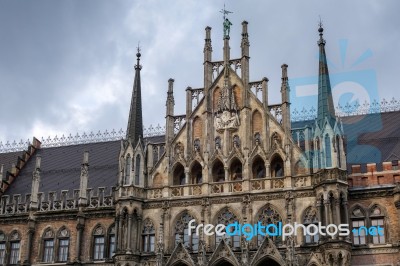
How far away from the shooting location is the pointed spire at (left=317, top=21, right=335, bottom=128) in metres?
40.4

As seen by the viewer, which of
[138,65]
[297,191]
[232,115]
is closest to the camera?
[297,191]

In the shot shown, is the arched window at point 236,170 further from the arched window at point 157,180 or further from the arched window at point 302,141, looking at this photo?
the arched window at point 157,180

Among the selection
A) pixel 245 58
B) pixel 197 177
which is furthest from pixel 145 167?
pixel 245 58

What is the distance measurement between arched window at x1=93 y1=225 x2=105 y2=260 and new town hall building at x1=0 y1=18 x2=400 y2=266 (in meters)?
0.07

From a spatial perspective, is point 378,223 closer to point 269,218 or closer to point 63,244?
point 269,218

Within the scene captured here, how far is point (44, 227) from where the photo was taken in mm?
44938

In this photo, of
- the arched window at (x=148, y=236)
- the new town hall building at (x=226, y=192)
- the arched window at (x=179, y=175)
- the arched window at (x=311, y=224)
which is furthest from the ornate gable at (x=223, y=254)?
the arched window at (x=179, y=175)

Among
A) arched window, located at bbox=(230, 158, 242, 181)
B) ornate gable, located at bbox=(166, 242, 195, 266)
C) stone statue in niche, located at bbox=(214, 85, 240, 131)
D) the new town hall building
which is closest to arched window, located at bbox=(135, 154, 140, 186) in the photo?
the new town hall building

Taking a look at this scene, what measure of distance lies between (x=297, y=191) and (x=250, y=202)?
9.16 ft

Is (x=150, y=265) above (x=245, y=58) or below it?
below

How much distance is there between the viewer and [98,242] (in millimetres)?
43688

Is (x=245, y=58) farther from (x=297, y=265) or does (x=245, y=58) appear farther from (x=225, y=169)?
(x=297, y=265)

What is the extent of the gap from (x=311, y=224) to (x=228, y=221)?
4836 millimetres

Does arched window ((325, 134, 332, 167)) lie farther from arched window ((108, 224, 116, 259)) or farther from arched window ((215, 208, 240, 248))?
arched window ((108, 224, 116, 259))
